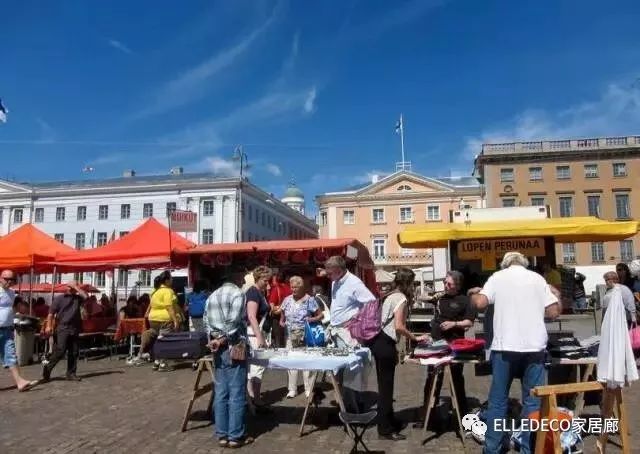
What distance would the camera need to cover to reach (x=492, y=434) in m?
4.70

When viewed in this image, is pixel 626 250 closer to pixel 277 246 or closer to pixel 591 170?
pixel 591 170

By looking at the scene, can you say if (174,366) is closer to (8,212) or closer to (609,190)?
(609,190)

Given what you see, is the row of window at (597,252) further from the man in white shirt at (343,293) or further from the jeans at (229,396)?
the jeans at (229,396)

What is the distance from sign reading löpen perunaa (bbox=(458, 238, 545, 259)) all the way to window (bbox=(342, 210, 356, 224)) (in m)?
47.6

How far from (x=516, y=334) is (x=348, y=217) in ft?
182

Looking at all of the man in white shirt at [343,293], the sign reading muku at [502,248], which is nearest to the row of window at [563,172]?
the sign reading muku at [502,248]

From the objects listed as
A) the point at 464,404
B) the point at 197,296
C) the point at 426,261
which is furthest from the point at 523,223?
the point at 426,261

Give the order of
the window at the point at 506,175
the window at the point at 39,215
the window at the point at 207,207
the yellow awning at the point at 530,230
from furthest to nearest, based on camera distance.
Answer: the window at the point at 39,215 → the window at the point at 207,207 → the window at the point at 506,175 → the yellow awning at the point at 530,230

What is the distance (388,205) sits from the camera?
5966 cm

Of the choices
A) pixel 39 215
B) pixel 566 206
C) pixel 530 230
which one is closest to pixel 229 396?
pixel 530 230

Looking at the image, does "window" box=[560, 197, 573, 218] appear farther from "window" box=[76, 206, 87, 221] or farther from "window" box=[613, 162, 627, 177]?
"window" box=[76, 206, 87, 221]

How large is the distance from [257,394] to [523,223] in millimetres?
6060

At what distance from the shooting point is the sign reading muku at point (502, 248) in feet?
38.8

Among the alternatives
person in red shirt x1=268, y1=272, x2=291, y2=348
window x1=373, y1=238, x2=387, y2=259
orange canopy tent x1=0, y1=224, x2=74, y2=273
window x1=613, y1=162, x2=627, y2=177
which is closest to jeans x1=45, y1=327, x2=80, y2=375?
person in red shirt x1=268, y1=272, x2=291, y2=348
